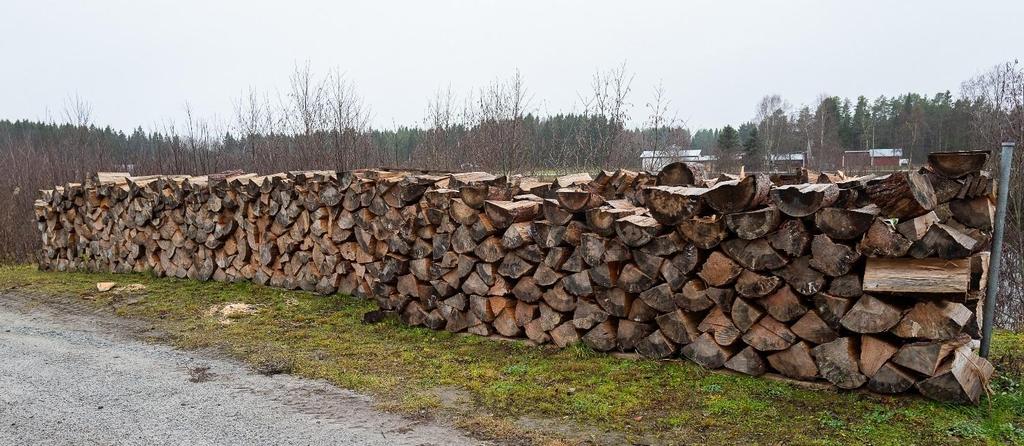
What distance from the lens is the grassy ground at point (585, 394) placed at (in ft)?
12.5

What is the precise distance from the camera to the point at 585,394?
456cm

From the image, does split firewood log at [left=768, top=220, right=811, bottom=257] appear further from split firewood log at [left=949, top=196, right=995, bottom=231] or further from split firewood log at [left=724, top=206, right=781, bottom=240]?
split firewood log at [left=949, top=196, right=995, bottom=231]

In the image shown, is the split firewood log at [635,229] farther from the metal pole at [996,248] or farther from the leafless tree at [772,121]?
the leafless tree at [772,121]

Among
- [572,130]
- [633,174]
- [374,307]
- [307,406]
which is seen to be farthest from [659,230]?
[572,130]

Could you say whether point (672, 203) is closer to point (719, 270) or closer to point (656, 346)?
point (719, 270)

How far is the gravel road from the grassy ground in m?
0.26

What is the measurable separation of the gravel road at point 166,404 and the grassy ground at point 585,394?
26cm

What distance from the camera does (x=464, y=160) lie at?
13.9 m

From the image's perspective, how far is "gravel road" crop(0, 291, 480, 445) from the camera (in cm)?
414

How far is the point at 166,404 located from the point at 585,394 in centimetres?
294

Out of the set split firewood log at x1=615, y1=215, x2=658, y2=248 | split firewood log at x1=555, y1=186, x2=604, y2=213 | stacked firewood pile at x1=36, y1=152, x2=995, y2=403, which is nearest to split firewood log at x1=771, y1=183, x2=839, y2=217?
stacked firewood pile at x1=36, y1=152, x2=995, y2=403

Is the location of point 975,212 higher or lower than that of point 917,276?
higher

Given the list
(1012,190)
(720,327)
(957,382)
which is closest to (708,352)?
(720,327)

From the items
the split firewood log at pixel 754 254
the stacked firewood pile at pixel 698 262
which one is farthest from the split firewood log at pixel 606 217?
the split firewood log at pixel 754 254
